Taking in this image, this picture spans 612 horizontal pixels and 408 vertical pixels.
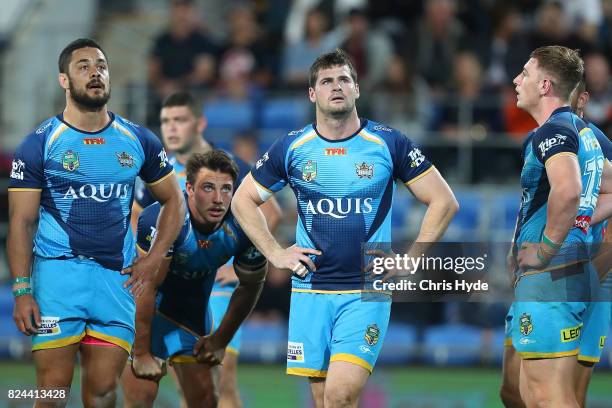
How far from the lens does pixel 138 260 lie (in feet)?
25.4

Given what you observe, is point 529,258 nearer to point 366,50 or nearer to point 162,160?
point 162,160

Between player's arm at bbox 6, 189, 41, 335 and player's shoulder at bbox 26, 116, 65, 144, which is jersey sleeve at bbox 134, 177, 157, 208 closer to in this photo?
player's shoulder at bbox 26, 116, 65, 144

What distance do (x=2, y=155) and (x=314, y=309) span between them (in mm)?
9021

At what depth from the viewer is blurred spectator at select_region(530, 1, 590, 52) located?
1488cm

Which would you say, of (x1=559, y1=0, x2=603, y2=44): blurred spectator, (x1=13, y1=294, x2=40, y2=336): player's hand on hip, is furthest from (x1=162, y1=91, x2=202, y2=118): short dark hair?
(x1=559, y1=0, x2=603, y2=44): blurred spectator

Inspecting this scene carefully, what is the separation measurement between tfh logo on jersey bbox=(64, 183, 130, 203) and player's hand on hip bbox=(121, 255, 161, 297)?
490 mm

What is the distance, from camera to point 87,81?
7.51 m

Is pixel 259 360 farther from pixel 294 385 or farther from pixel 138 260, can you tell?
pixel 138 260

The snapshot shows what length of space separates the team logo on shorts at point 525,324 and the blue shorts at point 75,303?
267cm

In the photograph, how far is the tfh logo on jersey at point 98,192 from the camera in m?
7.49

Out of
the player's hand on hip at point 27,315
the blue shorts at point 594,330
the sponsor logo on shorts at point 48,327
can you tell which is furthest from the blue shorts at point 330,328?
the player's hand on hip at point 27,315

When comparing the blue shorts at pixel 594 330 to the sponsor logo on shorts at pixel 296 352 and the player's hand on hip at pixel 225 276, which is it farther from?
the player's hand on hip at pixel 225 276

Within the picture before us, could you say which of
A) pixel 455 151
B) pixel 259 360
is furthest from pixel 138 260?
pixel 455 151

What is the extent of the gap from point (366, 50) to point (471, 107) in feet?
5.77
